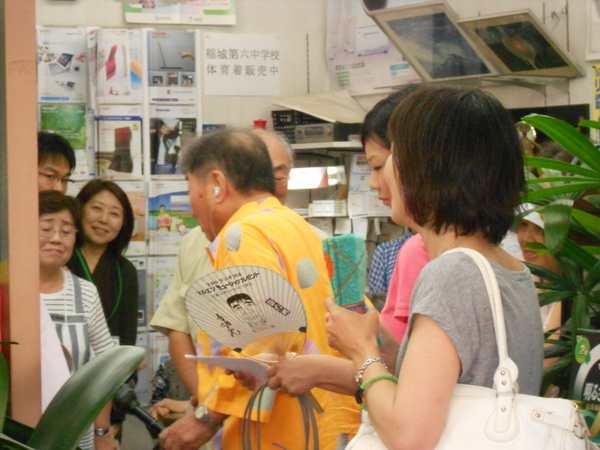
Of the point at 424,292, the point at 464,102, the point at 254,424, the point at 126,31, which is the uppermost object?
the point at 126,31

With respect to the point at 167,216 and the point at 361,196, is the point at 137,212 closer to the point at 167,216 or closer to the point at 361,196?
the point at 167,216

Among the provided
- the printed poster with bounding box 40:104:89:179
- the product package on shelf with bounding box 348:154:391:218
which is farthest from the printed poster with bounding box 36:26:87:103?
the product package on shelf with bounding box 348:154:391:218

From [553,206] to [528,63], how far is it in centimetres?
229

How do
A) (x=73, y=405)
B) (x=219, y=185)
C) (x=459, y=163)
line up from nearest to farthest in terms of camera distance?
(x=459, y=163), (x=73, y=405), (x=219, y=185)

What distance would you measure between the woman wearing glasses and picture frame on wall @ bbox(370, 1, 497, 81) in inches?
72.6

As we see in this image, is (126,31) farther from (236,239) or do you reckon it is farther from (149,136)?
(236,239)

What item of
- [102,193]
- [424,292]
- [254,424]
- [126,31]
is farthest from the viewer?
[126,31]

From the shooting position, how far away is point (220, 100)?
454 cm

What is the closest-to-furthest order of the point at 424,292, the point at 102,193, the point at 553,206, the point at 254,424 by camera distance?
the point at 424,292
the point at 553,206
the point at 254,424
the point at 102,193

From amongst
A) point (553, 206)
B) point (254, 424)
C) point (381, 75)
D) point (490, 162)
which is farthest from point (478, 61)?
point (490, 162)

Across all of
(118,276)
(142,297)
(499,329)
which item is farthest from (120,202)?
(499,329)

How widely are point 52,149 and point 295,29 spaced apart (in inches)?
81.4

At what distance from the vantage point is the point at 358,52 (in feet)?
15.2

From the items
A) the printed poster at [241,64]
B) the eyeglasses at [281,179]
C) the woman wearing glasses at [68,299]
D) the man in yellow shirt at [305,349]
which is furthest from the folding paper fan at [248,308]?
the printed poster at [241,64]
